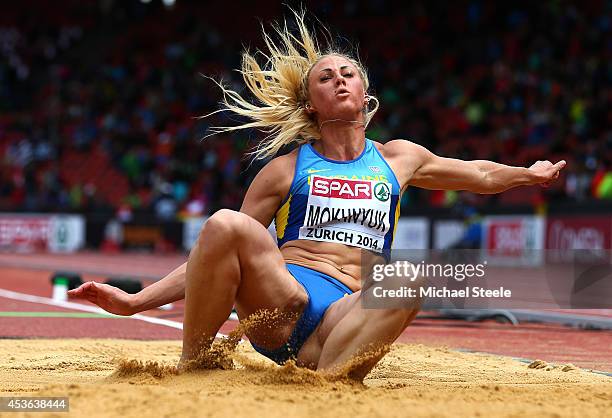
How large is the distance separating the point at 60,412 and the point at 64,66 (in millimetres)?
27689

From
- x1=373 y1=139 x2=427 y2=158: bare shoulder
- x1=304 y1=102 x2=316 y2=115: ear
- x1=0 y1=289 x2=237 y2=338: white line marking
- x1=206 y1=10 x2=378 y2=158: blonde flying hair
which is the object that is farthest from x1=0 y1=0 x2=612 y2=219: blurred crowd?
x1=373 y1=139 x2=427 y2=158: bare shoulder

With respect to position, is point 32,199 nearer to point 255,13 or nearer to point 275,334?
point 255,13

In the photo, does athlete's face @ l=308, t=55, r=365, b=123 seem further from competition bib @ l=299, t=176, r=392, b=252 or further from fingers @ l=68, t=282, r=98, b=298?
fingers @ l=68, t=282, r=98, b=298

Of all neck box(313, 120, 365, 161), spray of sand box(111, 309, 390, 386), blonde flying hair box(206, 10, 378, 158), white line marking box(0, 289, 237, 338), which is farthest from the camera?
white line marking box(0, 289, 237, 338)

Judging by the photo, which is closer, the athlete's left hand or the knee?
the knee

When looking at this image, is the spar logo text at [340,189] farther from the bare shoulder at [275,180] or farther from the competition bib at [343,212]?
the bare shoulder at [275,180]

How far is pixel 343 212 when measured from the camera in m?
4.46

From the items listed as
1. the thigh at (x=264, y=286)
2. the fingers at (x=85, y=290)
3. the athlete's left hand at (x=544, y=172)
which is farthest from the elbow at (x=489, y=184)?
the fingers at (x=85, y=290)

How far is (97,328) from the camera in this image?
773 cm

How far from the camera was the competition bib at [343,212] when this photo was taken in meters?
4.46

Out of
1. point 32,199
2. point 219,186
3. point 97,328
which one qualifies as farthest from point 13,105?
point 97,328

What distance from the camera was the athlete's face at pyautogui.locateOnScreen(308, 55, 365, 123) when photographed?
471 centimetres

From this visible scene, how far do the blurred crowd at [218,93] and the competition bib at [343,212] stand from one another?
9100mm

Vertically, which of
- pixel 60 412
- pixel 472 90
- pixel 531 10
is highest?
pixel 531 10
